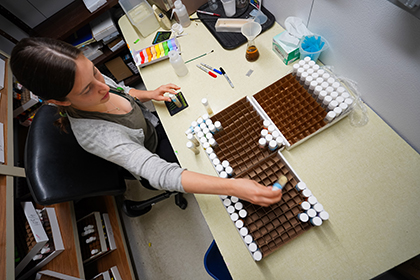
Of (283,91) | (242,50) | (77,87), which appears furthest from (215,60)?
(77,87)

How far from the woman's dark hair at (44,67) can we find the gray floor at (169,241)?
4.92 ft

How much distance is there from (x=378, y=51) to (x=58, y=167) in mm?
1435

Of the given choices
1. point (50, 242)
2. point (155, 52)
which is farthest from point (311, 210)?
point (50, 242)

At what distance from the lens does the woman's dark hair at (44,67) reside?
675 millimetres

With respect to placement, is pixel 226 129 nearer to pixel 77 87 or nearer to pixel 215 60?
pixel 215 60

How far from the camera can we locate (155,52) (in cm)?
144

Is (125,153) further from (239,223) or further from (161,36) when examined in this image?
(161,36)

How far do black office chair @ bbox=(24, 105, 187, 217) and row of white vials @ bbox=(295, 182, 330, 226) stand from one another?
924mm

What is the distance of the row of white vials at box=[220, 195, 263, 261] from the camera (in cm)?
88

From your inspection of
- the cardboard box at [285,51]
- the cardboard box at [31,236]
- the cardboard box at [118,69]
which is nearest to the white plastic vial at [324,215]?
the cardboard box at [285,51]

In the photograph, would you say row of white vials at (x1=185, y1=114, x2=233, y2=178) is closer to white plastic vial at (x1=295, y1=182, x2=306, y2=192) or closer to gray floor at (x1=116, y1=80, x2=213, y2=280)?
white plastic vial at (x1=295, y1=182, x2=306, y2=192)

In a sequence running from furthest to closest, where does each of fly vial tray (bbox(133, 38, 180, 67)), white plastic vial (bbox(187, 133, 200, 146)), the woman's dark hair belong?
fly vial tray (bbox(133, 38, 180, 67)) → white plastic vial (bbox(187, 133, 200, 146)) → the woman's dark hair

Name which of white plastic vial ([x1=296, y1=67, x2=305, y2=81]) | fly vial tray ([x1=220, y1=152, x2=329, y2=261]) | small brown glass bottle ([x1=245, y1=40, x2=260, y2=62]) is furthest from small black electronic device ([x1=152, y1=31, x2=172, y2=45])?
fly vial tray ([x1=220, y1=152, x2=329, y2=261])

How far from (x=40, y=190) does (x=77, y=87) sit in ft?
1.47
